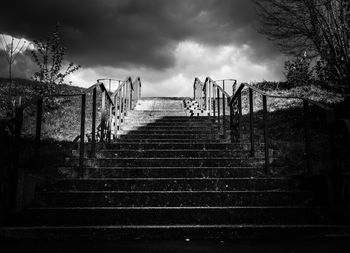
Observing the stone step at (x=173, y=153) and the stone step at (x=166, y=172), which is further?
the stone step at (x=173, y=153)

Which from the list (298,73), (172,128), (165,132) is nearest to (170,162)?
(165,132)

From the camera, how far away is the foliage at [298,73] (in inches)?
641

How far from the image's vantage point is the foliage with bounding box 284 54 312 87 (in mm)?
16281

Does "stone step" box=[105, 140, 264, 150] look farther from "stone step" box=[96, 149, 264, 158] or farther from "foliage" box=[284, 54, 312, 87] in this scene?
"foliage" box=[284, 54, 312, 87]

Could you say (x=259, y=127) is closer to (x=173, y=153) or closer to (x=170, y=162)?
(x=173, y=153)

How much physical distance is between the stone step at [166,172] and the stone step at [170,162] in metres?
0.35

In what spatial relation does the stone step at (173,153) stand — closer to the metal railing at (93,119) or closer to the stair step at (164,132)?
the metal railing at (93,119)

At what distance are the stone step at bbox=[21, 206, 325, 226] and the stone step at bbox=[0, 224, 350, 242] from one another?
0.94 feet

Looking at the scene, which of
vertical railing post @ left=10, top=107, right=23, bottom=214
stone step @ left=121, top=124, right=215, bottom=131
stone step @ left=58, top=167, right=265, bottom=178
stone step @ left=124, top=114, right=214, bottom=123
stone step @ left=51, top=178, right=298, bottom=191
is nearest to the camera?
vertical railing post @ left=10, top=107, right=23, bottom=214

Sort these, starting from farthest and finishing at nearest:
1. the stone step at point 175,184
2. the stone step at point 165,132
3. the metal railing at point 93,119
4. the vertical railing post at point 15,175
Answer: the stone step at point 165,132 < the stone step at point 175,184 < the metal railing at point 93,119 < the vertical railing post at point 15,175

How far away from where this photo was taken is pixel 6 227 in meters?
3.80

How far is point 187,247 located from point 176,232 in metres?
0.44

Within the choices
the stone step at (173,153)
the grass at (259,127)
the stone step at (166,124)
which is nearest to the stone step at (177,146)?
the stone step at (173,153)

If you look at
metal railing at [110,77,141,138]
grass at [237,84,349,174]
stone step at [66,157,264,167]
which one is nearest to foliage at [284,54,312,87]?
grass at [237,84,349,174]
